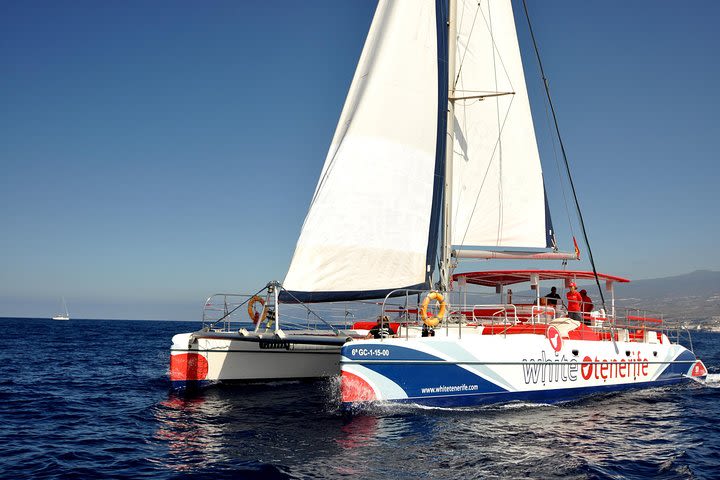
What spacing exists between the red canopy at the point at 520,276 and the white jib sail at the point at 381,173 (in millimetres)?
3630

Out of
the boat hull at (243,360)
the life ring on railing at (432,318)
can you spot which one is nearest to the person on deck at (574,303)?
the life ring on railing at (432,318)

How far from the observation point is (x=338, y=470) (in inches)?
340

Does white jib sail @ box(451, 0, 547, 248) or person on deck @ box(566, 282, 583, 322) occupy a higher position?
white jib sail @ box(451, 0, 547, 248)

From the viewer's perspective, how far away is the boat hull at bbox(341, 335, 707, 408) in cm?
1211

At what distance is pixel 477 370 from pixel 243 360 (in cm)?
666

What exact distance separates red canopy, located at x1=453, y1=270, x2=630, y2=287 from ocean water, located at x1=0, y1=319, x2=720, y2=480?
12.0ft

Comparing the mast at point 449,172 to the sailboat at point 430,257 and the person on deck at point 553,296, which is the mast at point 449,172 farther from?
the person on deck at point 553,296

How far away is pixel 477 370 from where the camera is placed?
13117 mm

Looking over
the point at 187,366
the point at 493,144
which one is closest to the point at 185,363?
the point at 187,366

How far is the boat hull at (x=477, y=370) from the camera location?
12.1m

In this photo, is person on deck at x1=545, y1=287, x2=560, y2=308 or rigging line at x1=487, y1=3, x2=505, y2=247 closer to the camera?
person on deck at x1=545, y1=287, x2=560, y2=308

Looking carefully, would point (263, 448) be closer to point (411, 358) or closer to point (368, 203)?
point (411, 358)

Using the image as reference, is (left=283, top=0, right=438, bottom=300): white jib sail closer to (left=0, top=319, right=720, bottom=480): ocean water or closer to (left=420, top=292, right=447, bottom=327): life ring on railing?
(left=420, top=292, right=447, bottom=327): life ring on railing

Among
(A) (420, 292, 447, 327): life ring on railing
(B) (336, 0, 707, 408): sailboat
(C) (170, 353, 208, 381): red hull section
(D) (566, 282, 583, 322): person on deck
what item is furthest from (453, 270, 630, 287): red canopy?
(C) (170, 353, 208, 381): red hull section
